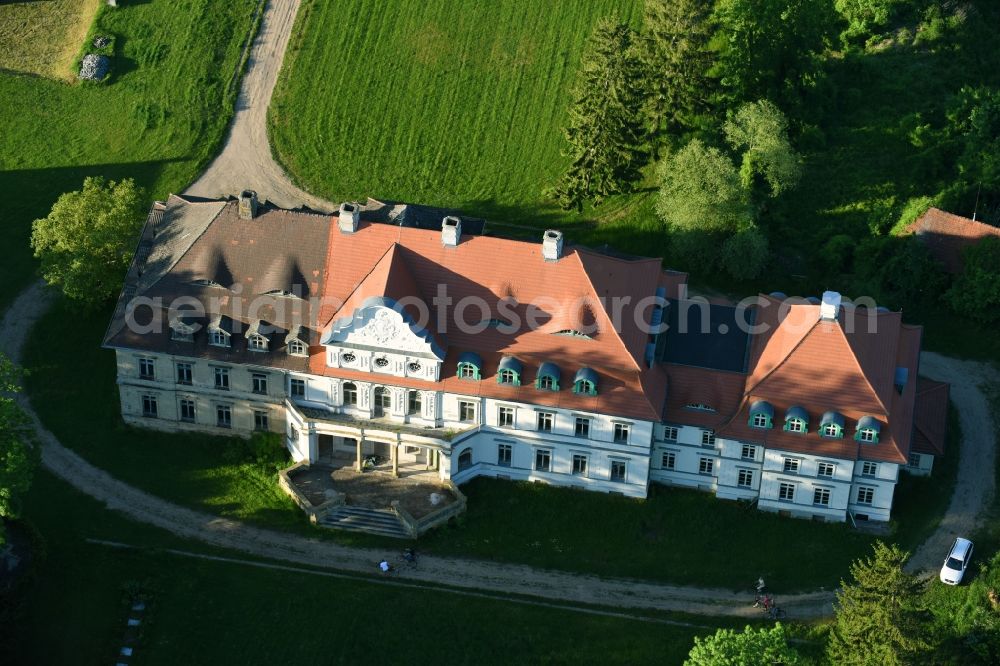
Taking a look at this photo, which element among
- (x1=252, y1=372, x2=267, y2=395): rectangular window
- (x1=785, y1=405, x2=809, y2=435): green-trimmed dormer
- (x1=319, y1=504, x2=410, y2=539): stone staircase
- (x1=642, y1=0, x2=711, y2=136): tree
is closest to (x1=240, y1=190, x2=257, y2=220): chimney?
(x1=252, y1=372, x2=267, y2=395): rectangular window

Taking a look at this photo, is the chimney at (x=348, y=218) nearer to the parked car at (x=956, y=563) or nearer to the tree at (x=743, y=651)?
the tree at (x=743, y=651)

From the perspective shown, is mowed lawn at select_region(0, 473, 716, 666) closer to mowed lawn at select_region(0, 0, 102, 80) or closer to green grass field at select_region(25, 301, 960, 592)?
green grass field at select_region(25, 301, 960, 592)

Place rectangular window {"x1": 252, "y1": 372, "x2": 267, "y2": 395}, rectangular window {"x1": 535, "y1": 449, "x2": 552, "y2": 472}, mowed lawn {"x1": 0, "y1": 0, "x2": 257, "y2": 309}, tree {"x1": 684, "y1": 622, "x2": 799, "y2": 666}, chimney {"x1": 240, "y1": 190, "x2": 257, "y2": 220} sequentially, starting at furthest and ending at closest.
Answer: mowed lawn {"x1": 0, "y1": 0, "x2": 257, "y2": 309}, rectangular window {"x1": 252, "y1": 372, "x2": 267, "y2": 395}, chimney {"x1": 240, "y1": 190, "x2": 257, "y2": 220}, rectangular window {"x1": 535, "y1": 449, "x2": 552, "y2": 472}, tree {"x1": 684, "y1": 622, "x2": 799, "y2": 666}

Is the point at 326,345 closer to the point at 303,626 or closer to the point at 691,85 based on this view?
the point at 303,626

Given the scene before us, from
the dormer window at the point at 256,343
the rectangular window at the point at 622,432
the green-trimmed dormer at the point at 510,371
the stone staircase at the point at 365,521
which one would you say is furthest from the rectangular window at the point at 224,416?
the rectangular window at the point at 622,432

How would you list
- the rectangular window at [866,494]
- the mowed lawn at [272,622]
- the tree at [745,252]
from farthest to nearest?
the tree at [745,252] < the rectangular window at [866,494] < the mowed lawn at [272,622]
